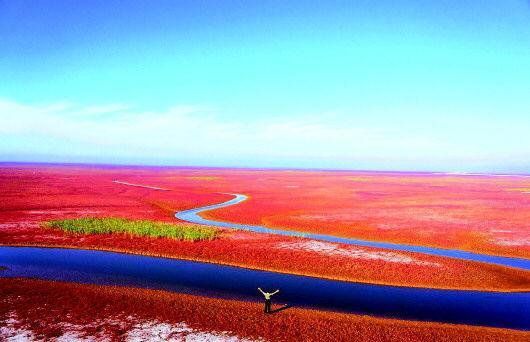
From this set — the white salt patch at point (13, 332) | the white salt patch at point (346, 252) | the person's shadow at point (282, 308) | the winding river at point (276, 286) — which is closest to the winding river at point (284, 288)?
the winding river at point (276, 286)

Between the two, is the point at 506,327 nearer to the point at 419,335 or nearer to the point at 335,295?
the point at 419,335

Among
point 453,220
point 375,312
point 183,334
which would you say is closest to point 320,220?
point 453,220

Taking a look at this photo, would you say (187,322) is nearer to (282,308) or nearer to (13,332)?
(282,308)

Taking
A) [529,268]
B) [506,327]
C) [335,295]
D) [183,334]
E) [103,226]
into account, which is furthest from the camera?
[103,226]

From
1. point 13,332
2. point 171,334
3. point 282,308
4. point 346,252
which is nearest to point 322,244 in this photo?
point 346,252

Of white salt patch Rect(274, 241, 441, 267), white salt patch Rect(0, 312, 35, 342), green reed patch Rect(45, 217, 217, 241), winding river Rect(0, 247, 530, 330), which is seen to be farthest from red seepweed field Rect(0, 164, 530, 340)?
winding river Rect(0, 247, 530, 330)

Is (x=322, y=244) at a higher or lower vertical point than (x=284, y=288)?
higher

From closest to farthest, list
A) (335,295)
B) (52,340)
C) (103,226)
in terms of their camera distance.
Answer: (52,340) → (335,295) → (103,226)
